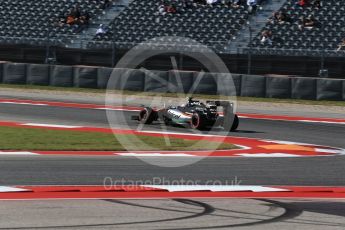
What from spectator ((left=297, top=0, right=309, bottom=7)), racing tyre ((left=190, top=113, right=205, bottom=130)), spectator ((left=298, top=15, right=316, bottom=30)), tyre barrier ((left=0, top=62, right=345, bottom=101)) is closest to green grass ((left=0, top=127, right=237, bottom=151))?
racing tyre ((left=190, top=113, right=205, bottom=130))

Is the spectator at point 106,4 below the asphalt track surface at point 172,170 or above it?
above

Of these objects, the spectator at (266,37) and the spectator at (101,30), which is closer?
the spectator at (266,37)

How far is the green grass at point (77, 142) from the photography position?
50.0 feet

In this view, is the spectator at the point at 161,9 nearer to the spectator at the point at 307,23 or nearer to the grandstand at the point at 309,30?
the grandstand at the point at 309,30

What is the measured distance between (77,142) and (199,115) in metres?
3.84

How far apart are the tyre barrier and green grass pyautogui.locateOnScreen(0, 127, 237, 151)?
9930 millimetres

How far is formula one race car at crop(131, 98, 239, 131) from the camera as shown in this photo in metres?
19.0

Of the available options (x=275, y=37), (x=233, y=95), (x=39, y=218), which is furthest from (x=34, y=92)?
(x=39, y=218)

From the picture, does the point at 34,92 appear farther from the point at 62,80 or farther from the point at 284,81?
the point at 284,81

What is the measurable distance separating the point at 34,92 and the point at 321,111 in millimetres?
9951

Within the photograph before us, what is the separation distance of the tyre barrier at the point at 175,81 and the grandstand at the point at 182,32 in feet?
3.21

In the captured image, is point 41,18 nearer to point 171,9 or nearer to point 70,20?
point 70,20

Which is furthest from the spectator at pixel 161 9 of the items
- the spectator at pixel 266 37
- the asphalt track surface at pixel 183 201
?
the asphalt track surface at pixel 183 201

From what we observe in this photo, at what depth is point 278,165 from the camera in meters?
13.7
